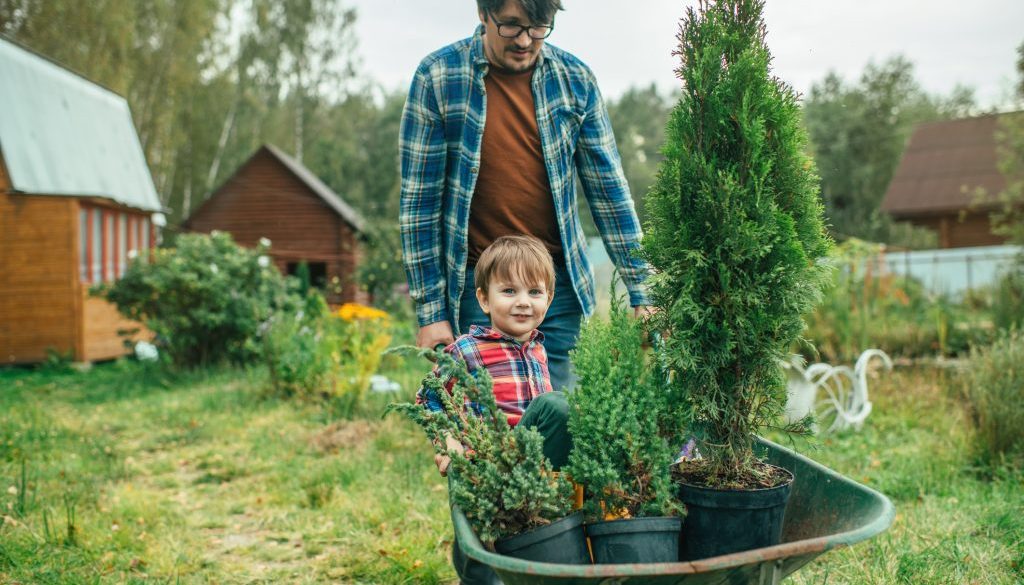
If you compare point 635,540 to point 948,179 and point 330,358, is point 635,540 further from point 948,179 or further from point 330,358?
point 948,179

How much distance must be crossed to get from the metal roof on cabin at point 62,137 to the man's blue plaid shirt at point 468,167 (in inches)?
440

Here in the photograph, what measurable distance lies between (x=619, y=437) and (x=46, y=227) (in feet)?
41.8

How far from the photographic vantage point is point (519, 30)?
2.43m

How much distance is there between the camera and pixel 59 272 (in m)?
12.1

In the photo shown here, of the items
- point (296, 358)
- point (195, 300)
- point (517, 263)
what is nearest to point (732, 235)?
point (517, 263)

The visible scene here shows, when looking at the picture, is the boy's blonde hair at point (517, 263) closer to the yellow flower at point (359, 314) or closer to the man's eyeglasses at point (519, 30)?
the man's eyeglasses at point (519, 30)

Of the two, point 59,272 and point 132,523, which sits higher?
point 59,272

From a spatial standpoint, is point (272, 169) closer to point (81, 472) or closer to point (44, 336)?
point (44, 336)

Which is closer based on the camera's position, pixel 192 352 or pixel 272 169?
pixel 192 352

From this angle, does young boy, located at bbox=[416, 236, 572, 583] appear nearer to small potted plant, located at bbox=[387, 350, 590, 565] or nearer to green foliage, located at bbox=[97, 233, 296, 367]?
small potted plant, located at bbox=[387, 350, 590, 565]

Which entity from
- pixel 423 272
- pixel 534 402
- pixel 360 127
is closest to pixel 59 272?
pixel 423 272

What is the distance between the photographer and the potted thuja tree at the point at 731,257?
157 cm

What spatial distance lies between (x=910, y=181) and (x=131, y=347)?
23.9m

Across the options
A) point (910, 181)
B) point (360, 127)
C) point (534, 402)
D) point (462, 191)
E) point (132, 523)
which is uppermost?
point (360, 127)
